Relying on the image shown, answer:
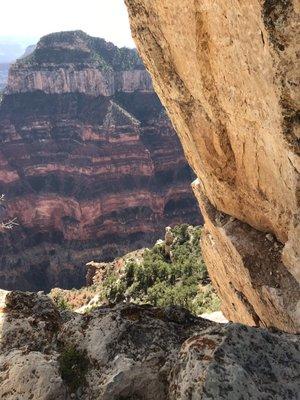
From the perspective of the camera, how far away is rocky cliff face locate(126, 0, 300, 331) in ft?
31.9

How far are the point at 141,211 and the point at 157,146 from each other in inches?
628

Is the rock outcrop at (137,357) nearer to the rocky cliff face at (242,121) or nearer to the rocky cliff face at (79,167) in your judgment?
the rocky cliff face at (242,121)

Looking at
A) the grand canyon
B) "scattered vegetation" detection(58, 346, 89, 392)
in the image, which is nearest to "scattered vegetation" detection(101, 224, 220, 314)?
the grand canyon

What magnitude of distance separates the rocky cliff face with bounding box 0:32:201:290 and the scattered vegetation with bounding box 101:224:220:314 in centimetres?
4634

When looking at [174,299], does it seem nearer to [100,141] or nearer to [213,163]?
[213,163]

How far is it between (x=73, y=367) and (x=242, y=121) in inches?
299

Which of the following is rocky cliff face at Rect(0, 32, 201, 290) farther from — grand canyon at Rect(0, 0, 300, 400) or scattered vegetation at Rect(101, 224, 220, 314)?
grand canyon at Rect(0, 0, 300, 400)

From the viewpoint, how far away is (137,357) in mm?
9078

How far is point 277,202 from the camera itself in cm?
1365

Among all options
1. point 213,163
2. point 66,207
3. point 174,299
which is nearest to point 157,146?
point 66,207

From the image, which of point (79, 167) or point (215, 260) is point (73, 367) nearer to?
point (215, 260)

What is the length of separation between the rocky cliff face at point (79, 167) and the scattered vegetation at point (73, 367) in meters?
81.9

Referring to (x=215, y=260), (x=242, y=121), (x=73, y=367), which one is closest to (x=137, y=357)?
(x=73, y=367)

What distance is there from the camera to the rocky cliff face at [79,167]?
317ft
